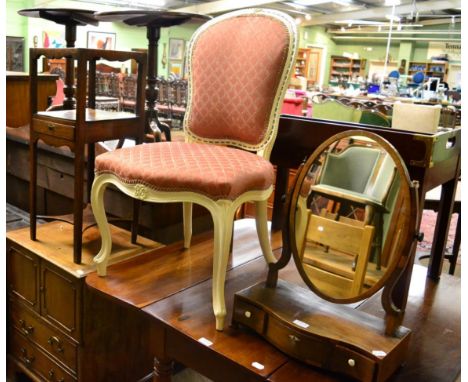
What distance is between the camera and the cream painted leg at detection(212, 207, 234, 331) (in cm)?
141

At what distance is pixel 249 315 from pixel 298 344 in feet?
0.59

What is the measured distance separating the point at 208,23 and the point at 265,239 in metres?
0.90

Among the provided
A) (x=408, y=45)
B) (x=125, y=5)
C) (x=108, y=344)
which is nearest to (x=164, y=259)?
(x=108, y=344)

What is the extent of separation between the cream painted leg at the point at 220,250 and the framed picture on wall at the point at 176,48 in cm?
1256

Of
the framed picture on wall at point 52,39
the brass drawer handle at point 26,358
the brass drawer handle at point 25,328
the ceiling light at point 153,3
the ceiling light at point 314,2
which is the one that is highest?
the ceiling light at point 314,2

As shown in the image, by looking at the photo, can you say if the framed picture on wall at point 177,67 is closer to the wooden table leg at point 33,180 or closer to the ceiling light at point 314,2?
the ceiling light at point 314,2

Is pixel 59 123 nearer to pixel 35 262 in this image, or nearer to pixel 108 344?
pixel 35 262

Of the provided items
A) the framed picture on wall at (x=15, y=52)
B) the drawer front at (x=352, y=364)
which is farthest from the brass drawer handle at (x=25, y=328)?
the framed picture on wall at (x=15, y=52)

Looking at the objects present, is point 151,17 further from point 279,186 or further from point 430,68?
point 430,68

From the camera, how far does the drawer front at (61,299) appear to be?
1.79 meters

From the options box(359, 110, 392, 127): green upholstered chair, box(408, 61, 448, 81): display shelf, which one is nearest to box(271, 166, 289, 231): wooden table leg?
box(359, 110, 392, 127): green upholstered chair

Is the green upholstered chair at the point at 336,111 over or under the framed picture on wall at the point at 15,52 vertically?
under

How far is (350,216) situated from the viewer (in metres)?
1.29

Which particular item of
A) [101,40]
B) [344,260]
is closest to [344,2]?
[101,40]
